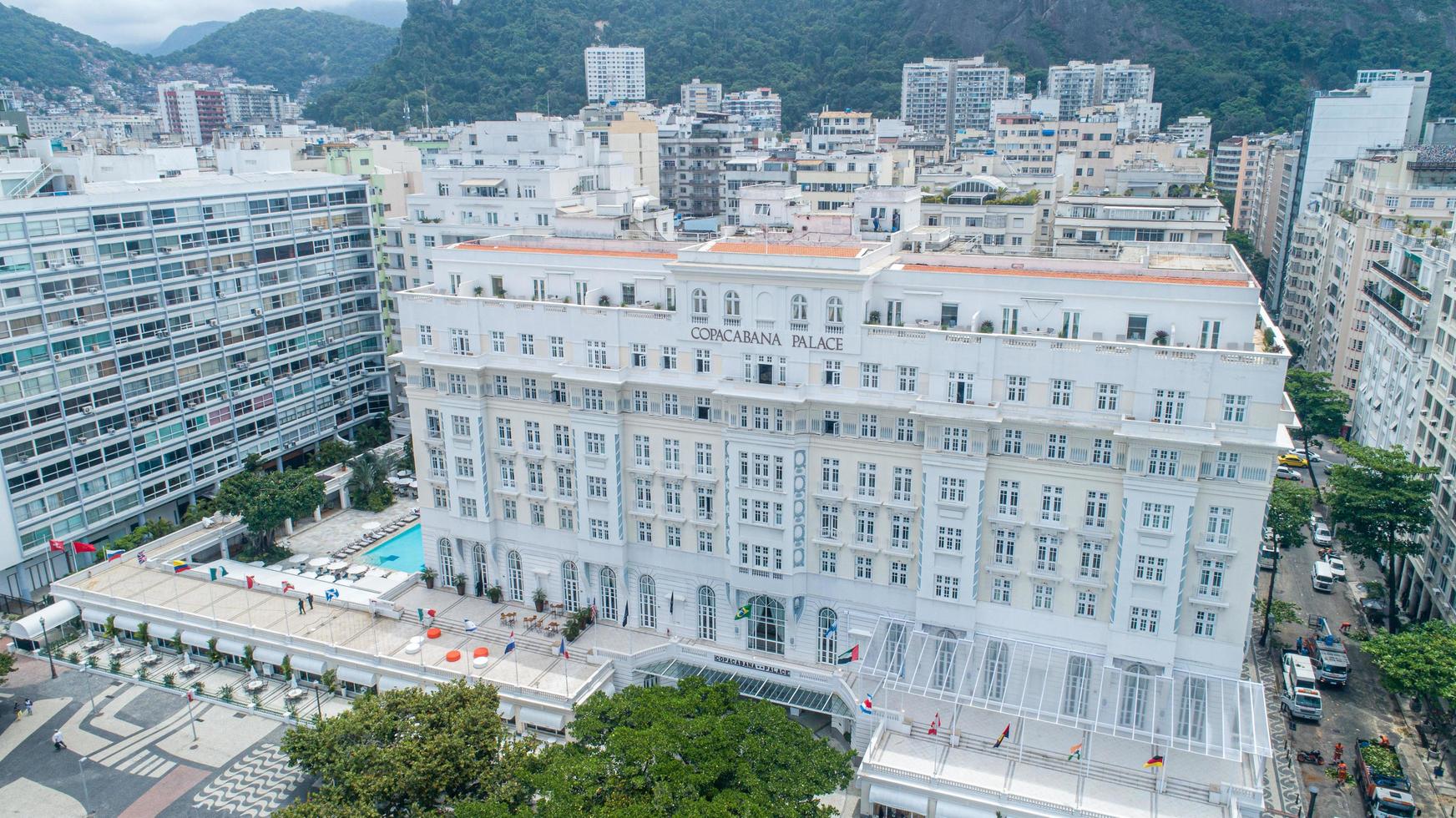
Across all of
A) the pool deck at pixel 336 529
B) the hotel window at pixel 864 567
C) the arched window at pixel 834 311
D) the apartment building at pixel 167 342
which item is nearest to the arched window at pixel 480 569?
the pool deck at pixel 336 529

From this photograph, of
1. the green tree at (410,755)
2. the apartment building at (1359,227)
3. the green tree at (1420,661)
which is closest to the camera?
the green tree at (410,755)

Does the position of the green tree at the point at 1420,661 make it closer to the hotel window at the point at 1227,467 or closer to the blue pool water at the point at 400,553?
the hotel window at the point at 1227,467

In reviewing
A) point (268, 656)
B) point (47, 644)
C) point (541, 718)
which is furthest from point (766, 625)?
point (47, 644)

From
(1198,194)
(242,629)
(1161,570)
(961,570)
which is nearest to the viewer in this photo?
(1161,570)

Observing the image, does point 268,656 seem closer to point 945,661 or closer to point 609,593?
point 609,593

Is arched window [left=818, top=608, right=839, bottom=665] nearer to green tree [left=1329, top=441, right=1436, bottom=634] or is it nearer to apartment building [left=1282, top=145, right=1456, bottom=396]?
green tree [left=1329, top=441, right=1436, bottom=634]

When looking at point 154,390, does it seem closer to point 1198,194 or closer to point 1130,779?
point 1130,779

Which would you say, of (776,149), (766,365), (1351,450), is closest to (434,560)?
(766,365)
